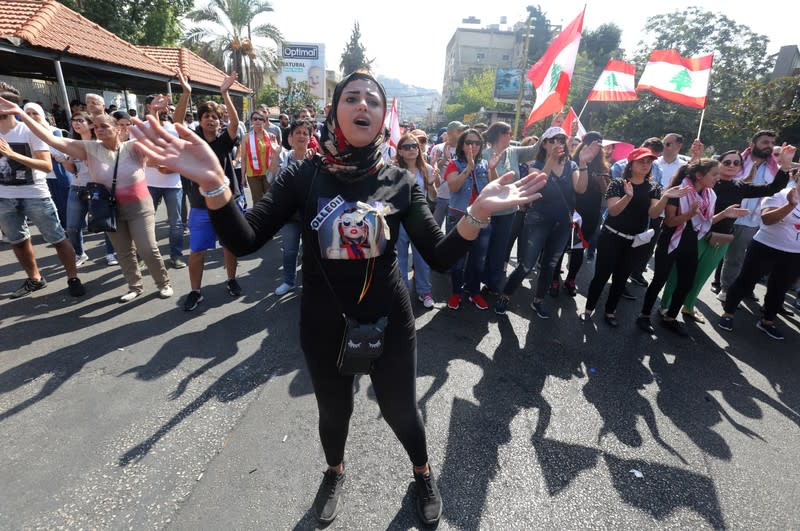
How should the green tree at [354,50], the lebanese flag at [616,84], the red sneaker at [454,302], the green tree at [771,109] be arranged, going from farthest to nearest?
1. the green tree at [354,50]
2. the green tree at [771,109]
3. the lebanese flag at [616,84]
4. the red sneaker at [454,302]

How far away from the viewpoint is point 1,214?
4117 millimetres

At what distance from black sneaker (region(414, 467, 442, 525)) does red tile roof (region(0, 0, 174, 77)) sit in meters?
9.74

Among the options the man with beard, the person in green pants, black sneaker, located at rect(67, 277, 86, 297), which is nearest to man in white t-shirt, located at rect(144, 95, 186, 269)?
black sneaker, located at rect(67, 277, 86, 297)

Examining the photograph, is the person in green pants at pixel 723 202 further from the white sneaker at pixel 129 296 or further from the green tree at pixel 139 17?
the green tree at pixel 139 17

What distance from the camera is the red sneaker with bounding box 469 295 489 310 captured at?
4.77 meters

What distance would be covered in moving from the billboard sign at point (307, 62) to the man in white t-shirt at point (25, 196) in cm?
4194

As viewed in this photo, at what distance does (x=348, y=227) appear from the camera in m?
1.62

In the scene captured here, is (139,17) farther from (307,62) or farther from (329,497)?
(329,497)

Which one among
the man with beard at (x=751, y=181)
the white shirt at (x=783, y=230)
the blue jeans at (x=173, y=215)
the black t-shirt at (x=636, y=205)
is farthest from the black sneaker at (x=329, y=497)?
the man with beard at (x=751, y=181)

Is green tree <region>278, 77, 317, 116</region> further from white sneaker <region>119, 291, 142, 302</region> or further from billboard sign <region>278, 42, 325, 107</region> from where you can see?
white sneaker <region>119, 291, 142, 302</region>

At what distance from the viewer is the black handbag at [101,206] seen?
4.04 m

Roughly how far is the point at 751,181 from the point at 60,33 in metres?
13.1

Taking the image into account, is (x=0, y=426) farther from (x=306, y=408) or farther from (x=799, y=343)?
(x=799, y=343)

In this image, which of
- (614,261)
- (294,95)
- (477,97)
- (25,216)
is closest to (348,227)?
(614,261)
